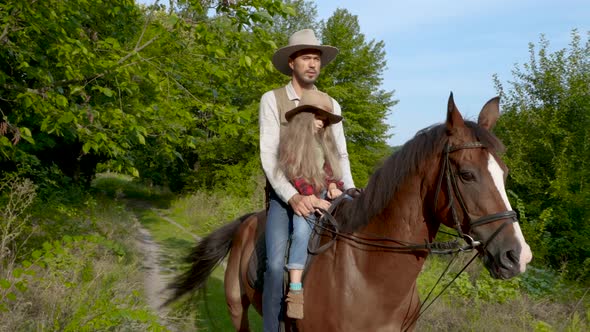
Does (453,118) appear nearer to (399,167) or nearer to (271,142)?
(399,167)

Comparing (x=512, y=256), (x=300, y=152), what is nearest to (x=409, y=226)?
(x=512, y=256)

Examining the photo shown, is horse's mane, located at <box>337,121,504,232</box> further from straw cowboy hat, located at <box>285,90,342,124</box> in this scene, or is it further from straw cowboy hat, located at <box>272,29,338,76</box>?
straw cowboy hat, located at <box>272,29,338,76</box>

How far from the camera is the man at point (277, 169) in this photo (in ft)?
10.5

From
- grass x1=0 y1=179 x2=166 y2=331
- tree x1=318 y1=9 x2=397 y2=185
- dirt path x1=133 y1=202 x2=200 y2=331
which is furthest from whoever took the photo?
tree x1=318 y1=9 x2=397 y2=185

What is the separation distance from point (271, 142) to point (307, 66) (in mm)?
727

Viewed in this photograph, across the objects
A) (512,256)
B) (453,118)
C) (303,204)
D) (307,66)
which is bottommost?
(512,256)

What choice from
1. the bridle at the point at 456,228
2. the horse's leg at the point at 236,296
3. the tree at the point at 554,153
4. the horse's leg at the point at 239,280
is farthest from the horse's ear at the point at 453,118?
the tree at the point at 554,153

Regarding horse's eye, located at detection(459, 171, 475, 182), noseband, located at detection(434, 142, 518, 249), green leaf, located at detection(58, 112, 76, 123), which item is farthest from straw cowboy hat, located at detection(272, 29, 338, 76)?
green leaf, located at detection(58, 112, 76, 123)

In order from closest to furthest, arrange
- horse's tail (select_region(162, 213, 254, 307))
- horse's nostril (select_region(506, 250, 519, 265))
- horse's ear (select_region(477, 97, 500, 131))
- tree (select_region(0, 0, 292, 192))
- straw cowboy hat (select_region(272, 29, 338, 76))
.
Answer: horse's nostril (select_region(506, 250, 519, 265)), horse's ear (select_region(477, 97, 500, 131)), straw cowboy hat (select_region(272, 29, 338, 76)), tree (select_region(0, 0, 292, 192)), horse's tail (select_region(162, 213, 254, 307))

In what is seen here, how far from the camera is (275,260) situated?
327 cm

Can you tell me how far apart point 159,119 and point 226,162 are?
16.9 m

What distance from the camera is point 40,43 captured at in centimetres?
571

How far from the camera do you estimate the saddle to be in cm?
313

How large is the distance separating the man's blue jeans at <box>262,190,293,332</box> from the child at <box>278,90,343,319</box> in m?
0.14
